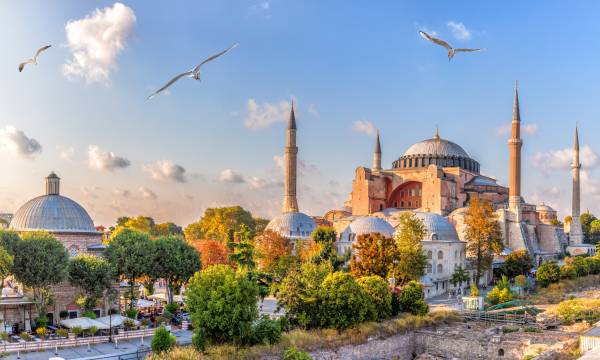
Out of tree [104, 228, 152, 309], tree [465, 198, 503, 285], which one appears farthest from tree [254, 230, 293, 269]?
tree [465, 198, 503, 285]

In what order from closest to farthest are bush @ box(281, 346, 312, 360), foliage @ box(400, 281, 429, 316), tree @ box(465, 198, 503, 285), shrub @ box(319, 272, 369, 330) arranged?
bush @ box(281, 346, 312, 360)
shrub @ box(319, 272, 369, 330)
foliage @ box(400, 281, 429, 316)
tree @ box(465, 198, 503, 285)

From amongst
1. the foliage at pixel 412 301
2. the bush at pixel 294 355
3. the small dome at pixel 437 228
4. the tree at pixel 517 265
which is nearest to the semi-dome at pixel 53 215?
the bush at pixel 294 355

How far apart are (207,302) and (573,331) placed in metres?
13.7

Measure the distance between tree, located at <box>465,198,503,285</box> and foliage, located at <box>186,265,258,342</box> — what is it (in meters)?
21.0

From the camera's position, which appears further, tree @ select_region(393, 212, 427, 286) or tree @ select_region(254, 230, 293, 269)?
tree @ select_region(254, 230, 293, 269)

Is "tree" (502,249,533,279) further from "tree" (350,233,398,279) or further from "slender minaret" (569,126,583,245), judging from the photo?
"slender minaret" (569,126,583,245)

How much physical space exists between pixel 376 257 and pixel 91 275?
488 inches

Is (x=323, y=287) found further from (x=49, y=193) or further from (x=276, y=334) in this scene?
(x=49, y=193)

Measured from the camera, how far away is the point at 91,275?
22422mm

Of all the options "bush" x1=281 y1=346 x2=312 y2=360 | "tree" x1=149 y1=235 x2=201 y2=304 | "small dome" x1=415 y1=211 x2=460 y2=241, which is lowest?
"bush" x1=281 y1=346 x2=312 y2=360

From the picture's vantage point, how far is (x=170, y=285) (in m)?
26.3

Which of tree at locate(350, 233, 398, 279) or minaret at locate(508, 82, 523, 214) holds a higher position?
minaret at locate(508, 82, 523, 214)

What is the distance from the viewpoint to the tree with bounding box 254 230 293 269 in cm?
3241

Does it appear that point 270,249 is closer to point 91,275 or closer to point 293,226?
point 293,226
